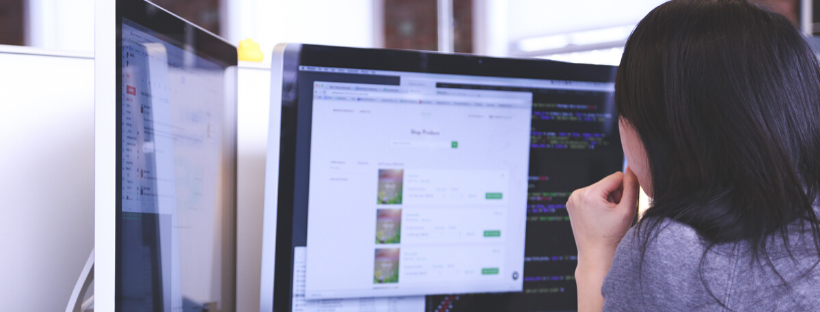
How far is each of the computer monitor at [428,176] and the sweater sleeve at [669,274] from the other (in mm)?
275

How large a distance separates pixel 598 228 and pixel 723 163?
0.57 ft

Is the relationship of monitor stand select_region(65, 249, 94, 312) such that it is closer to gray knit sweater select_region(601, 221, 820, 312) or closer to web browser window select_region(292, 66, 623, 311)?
web browser window select_region(292, 66, 623, 311)

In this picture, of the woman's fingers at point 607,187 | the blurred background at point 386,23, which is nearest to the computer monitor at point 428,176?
the woman's fingers at point 607,187

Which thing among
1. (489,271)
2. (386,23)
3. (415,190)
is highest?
(386,23)

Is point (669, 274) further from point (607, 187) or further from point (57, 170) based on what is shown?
point (57, 170)

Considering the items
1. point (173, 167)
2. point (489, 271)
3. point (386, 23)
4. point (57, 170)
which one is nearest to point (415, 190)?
point (489, 271)

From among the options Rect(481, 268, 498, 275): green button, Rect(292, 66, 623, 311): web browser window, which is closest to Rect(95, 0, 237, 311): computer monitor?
Rect(292, 66, 623, 311): web browser window

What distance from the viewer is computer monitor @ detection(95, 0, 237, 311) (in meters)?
0.47

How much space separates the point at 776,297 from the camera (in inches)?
19.6

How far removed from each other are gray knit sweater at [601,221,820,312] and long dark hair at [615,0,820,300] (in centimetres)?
1

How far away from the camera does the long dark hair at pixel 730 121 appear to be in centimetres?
51

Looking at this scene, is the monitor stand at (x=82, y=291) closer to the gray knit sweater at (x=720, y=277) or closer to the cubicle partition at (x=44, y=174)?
the cubicle partition at (x=44, y=174)

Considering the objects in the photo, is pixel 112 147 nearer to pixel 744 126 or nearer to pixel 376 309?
pixel 376 309

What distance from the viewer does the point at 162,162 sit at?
583mm
